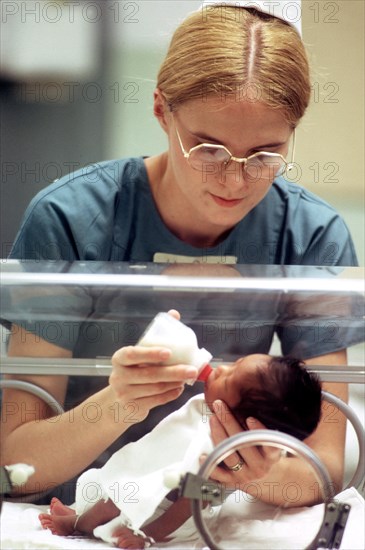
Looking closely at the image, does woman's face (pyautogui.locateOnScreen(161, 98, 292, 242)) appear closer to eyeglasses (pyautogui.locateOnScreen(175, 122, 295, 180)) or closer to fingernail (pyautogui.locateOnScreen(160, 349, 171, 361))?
eyeglasses (pyautogui.locateOnScreen(175, 122, 295, 180))

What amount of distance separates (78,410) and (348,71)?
1754 millimetres

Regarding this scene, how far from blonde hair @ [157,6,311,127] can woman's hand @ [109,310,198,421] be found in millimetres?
448

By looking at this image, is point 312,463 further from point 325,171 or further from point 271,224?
point 325,171

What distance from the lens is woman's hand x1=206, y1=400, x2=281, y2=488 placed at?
938 mm

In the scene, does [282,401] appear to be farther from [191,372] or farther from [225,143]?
[225,143]

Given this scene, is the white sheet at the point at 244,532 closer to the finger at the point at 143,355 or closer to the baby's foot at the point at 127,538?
the baby's foot at the point at 127,538

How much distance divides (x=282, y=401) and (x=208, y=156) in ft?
1.38

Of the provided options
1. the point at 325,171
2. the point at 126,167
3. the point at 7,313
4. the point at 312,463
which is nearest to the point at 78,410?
the point at 7,313

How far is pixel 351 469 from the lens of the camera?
3.61ft

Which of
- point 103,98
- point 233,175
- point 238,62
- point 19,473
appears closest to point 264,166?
point 233,175

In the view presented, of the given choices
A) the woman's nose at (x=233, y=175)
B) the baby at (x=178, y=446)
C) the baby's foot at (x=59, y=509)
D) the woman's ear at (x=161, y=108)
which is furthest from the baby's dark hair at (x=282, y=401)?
the woman's ear at (x=161, y=108)

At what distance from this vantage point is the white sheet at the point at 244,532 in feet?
3.09

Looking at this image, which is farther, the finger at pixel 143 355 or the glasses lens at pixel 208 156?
the glasses lens at pixel 208 156

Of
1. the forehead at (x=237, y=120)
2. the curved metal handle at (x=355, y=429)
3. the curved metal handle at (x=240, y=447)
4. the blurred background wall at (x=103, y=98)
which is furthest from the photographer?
the blurred background wall at (x=103, y=98)
